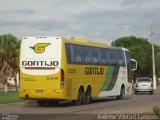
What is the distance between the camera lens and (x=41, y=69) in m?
27.7

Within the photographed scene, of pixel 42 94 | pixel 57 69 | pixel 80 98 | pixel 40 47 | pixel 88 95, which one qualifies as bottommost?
pixel 80 98

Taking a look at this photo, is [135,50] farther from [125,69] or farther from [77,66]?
[77,66]

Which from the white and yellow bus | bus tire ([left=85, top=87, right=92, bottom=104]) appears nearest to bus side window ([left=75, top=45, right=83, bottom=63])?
the white and yellow bus

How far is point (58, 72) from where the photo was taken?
2739 centimetres

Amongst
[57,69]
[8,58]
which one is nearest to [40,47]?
[57,69]

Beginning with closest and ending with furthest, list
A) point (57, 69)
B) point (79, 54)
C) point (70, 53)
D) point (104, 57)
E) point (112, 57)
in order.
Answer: point (57, 69) < point (70, 53) < point (79, 54) < point (104, 57) < point (112, 57)

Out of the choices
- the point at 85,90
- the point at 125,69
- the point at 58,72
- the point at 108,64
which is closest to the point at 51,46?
the point at 58,72

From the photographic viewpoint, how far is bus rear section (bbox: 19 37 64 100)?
27.4 m

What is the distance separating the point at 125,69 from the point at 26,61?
11.1 metres

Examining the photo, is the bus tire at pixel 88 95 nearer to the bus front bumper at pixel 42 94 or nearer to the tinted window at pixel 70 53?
the tinted window at pixel 70 53

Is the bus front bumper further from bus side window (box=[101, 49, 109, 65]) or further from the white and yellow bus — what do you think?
bus side window (box=[101, 49, 109, 65])

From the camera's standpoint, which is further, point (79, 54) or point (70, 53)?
point (79, 54)

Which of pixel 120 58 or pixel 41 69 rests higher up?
pixel 120 58

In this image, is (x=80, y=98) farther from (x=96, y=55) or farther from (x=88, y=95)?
(x=96, y=55)
